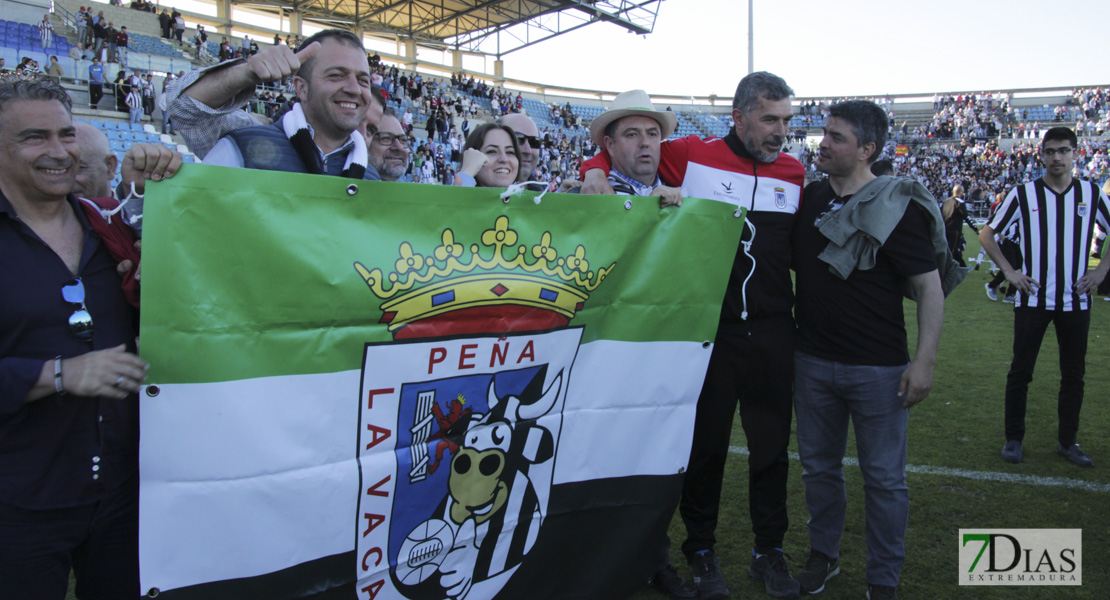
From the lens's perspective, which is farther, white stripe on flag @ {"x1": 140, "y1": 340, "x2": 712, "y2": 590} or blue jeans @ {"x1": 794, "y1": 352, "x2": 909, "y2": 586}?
blue jeans @ {"x1": 794, "y1": 352, "x2": 909, "y2": 586}

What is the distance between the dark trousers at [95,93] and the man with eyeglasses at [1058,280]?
1845cm

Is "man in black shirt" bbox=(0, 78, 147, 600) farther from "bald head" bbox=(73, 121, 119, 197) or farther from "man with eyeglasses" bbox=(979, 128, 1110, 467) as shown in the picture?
"man with eyeglasses" bbox=(979, 128, 1110, 467)

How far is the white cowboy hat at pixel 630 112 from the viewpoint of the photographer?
2.96 metres

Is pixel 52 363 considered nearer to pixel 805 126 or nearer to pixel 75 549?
pixel 75 549

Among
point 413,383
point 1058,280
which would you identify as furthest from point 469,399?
point 1058,280

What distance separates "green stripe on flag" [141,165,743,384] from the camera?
183 cm

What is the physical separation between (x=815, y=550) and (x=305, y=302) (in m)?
2.48

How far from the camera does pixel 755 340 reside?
2.99 metres

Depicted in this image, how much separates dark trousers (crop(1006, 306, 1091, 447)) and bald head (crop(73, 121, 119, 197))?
16.7 ft

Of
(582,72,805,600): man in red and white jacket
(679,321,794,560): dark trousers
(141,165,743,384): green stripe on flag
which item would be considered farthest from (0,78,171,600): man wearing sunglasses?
(679,321,794,560): dark trousers

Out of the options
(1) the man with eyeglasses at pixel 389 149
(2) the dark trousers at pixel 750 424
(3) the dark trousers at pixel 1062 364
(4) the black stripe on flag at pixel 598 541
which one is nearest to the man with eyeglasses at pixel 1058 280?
(3) the dark trousers at pixel 1062 364

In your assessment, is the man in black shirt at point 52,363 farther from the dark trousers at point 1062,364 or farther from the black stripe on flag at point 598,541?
the dark trousers at point 1062,364

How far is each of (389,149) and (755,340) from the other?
224cm

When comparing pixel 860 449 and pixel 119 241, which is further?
pixel 860 449
